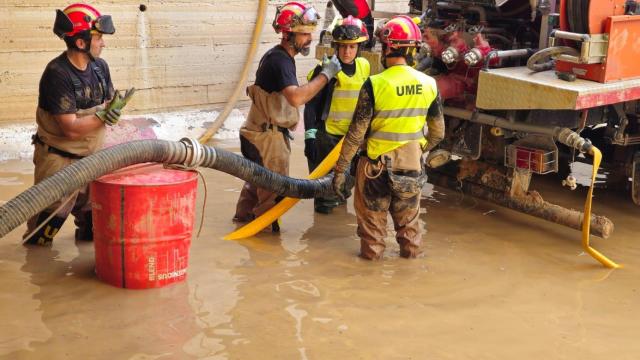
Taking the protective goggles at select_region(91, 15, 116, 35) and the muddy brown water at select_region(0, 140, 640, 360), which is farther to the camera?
the protective goggles at select_region(91, 15, 116, 35)

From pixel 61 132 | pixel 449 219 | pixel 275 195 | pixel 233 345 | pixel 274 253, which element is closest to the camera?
pixel 233 345

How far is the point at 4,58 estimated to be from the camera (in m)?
8.27

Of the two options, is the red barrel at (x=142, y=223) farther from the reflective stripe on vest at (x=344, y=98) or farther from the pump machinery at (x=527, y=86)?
the pump machinery at (x=527, y=86)

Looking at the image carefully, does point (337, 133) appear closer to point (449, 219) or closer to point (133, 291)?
point (449, 219)

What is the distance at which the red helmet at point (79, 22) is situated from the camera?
219 inches

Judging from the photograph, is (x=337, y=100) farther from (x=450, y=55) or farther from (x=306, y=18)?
(x=450, y=55)

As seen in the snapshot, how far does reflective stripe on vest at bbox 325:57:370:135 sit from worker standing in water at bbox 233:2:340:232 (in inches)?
15.2

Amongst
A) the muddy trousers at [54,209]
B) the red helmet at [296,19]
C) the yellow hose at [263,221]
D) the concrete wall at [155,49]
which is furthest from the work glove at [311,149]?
the concrete wall at [155,49]

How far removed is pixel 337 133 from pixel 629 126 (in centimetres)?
242

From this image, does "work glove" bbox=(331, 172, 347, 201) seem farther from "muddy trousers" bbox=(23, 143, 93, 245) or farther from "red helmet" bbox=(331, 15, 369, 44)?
"muddy trousers" bbox=(23, 143, 93, 245)

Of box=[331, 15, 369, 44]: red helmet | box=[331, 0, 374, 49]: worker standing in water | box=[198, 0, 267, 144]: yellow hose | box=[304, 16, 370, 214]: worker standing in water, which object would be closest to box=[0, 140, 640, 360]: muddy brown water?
box=[304, 16, 370, 214]: worker standing in water

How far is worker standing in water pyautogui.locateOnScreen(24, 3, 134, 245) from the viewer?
5555 mm

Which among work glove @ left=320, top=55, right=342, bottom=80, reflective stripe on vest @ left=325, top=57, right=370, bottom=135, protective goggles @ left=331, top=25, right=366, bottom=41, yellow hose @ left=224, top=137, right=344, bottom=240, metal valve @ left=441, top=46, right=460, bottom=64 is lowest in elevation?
yellow hose @ left=224, top=137, right=344, bottom=240

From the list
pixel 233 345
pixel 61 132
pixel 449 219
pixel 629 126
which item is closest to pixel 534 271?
pixel 449 219
